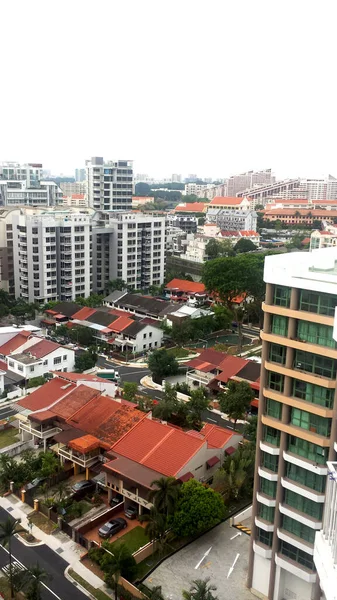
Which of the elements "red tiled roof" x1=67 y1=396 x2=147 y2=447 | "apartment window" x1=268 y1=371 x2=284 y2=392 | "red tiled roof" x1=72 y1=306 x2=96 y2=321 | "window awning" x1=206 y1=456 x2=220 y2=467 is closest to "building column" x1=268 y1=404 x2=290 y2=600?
"apartment window" x1=268 y1=371 x2=284 y2=392

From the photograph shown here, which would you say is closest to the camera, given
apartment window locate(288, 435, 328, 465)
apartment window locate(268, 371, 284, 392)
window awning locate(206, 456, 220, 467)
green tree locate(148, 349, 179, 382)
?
apartment window locate(288, 435, 328, 465)

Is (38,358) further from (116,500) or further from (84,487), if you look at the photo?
(116,500)

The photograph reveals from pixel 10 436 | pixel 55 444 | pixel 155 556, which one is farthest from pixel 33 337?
pixel 155 556

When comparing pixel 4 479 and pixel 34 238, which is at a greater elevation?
pixel 34 238

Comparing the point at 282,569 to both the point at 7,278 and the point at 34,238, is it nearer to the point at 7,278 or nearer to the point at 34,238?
the point at 34,238

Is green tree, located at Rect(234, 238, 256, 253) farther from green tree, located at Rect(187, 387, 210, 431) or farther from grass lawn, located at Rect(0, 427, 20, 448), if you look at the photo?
grass lawn, located at Rect(0, 427, 20, 448)

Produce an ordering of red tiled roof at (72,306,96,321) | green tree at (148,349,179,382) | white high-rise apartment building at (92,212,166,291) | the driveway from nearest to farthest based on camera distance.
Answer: the driveway, green tree at (148,349,179,382), red tiled roof at (72,306,96,321), white high-rise apartment building at (92,212,166,291)

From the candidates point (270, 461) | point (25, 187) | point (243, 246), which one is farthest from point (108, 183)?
point (270, 461)

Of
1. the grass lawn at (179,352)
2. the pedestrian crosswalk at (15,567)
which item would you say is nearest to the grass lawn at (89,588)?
the pedestrian crosswalk at (15,567)
